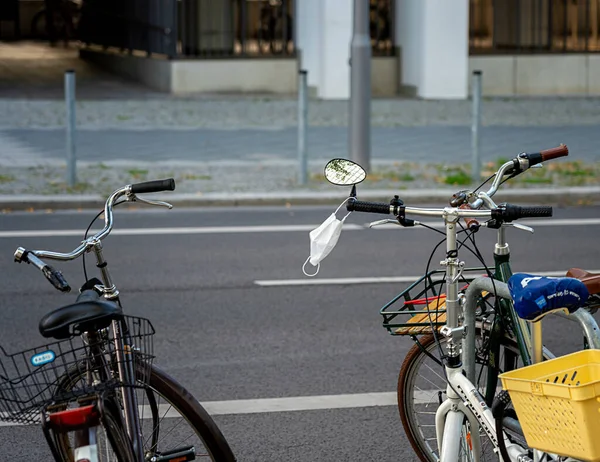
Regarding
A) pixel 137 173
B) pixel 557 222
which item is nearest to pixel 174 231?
pixel 137 173

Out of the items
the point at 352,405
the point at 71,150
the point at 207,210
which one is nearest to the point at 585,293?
the point at 352,405

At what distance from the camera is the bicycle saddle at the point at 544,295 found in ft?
10.4

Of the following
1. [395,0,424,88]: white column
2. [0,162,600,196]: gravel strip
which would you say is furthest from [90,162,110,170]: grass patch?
[395,0,424,88]: white column

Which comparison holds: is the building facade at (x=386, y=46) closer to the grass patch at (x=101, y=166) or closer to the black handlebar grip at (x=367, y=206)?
the grass patch at (x=101, y=166)

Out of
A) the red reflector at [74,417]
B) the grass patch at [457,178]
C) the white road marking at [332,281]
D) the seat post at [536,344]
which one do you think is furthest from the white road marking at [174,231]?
the red reflector at [74,417]

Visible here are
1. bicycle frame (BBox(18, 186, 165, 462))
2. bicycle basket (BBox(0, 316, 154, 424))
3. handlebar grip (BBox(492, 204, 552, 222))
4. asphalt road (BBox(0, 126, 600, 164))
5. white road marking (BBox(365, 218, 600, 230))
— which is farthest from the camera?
asphalt road (BBox(0, 126, 600, 164))

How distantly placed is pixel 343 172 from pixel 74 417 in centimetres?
Answer: 119

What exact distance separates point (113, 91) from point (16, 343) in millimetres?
15632

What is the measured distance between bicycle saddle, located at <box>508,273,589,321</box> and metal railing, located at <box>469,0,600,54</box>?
1978cm

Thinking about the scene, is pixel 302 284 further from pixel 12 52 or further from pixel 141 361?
pixel 12 52

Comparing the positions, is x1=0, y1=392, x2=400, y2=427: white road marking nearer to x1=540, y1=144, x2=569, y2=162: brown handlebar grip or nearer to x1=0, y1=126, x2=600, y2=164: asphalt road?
x1=540, y1=144, x2=569, y2=162: brown handlebar grip

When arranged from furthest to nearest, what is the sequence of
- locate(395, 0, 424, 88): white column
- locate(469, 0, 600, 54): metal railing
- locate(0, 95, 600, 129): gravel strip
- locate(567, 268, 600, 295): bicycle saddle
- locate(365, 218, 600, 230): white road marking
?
1. locate(469, 0, 600, 54): metal railing
2. locate(395, 0, 424, 88): white column
3. locate(0, 95, 600, 129): gravel strip
4. locate(365, 218, 600, 230): white road marking
5. locate(567, 268, 600, 295): bicycle saddle

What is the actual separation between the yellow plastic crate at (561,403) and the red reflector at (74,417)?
3.61 feet

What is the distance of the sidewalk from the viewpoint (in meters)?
12.2
